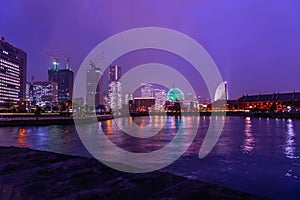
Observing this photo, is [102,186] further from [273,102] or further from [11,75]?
[11,75]

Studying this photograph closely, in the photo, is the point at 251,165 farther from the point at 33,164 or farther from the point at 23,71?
the point at 23,71

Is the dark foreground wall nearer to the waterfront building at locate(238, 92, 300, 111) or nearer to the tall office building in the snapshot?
the waterfront building at locate(238, 92, 300, 111)

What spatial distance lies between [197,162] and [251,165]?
2.56m

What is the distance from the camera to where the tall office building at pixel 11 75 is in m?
153

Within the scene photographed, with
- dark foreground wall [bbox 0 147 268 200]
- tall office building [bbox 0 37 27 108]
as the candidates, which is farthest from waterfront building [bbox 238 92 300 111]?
dark foreground wall [bbox 0 147 268 200]

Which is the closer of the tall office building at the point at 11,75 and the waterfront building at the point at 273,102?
the waterfront building at the point at 273,102

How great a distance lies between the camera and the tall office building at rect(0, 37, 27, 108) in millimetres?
153125

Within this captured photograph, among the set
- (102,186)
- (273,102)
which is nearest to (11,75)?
(273,102)

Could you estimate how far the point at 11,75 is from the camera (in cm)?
16238

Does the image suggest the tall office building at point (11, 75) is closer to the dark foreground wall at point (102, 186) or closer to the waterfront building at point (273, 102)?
the waterfront building at point (273, 102)

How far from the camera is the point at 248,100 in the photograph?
18125cm

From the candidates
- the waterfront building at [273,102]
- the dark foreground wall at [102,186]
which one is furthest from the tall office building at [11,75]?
the dark foreground wall at [102,186]

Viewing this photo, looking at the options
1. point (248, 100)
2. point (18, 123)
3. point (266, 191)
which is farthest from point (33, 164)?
point (248, 100)

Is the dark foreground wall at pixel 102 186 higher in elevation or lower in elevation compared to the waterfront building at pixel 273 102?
lower
